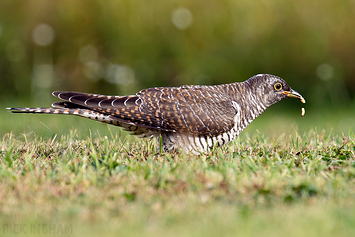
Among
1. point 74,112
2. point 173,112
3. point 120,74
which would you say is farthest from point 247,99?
point 120,74

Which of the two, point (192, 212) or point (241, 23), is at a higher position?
point (241, 23)

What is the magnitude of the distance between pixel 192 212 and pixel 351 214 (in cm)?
99

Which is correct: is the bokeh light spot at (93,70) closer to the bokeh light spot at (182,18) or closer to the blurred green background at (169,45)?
the blurred green background at (169,45)

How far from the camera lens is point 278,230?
2.66m

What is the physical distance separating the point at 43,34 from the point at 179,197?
8.20 meters

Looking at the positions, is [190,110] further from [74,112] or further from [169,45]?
[169,45]

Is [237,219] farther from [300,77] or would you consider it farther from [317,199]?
[300,77]

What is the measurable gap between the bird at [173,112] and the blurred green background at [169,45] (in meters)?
4.79

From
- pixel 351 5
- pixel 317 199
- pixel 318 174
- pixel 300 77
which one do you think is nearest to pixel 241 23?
pixel 300 77

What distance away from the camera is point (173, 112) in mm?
4734

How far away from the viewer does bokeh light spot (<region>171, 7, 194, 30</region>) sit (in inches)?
406

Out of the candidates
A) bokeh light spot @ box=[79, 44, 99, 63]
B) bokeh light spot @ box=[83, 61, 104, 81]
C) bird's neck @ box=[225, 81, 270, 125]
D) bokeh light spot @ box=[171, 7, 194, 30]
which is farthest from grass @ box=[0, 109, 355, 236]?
bokeh light spot @ box=[171, 7, 194, 30]

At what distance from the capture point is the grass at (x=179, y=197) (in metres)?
2.74

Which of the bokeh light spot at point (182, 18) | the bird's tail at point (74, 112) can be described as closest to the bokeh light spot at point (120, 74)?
the bokeh light spot at point (182, 18)
